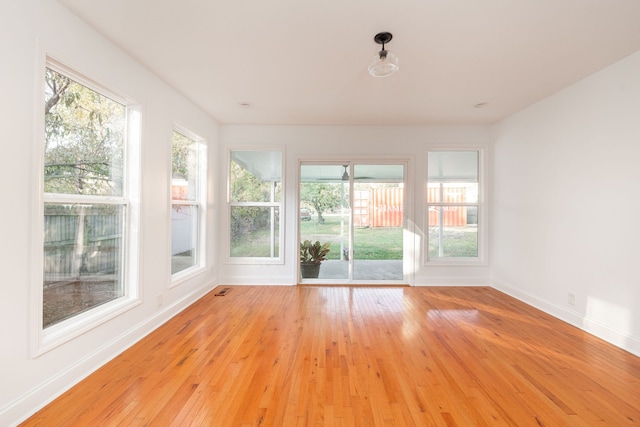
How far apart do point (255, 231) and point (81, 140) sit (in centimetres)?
276

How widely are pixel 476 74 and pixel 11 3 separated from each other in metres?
3.59

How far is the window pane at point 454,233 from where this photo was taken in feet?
15.3

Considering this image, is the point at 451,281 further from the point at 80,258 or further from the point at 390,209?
the point at 80,258

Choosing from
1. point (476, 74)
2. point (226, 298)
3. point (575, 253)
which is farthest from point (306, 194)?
point (575, 253)

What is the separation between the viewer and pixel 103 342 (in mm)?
2270

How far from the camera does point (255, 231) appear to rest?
468 cm

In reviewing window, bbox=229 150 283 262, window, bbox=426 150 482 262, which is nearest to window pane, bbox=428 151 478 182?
window, bbox=426 150 482 262

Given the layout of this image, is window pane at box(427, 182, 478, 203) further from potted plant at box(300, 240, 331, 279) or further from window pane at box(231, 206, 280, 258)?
window pane at box(231, 206, 280, 258)

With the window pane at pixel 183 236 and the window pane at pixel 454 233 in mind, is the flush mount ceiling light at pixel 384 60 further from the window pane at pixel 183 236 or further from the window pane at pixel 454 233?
the window pane at pixel 454 233

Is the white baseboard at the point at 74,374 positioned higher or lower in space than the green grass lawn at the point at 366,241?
lower

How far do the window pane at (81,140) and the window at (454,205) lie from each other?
4245mm

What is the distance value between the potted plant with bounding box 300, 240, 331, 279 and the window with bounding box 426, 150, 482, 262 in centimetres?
178

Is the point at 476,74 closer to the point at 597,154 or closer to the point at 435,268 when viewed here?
the point at 597,154

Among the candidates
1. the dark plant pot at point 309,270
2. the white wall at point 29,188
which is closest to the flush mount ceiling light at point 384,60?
the white wall at point 29,188
